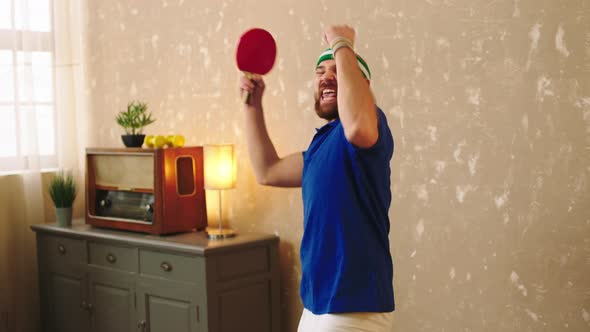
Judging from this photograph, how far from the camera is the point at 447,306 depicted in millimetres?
2990

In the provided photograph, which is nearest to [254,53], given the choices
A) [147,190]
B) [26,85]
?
[147,190]

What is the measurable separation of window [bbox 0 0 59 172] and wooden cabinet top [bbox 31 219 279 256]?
2.08 feet

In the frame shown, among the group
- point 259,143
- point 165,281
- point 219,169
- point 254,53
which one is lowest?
point 165,281

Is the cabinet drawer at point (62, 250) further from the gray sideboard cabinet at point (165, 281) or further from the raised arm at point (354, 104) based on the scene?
the raised arm at point (354, 104)

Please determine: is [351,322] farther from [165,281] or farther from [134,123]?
[134,123]

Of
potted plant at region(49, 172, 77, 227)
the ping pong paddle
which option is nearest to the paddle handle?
the ping pong paddle

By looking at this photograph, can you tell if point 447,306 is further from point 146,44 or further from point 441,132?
point 146,44

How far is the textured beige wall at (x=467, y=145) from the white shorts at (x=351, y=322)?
3.24ft

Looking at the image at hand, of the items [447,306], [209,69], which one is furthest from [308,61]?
[447,306]

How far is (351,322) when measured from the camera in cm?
190

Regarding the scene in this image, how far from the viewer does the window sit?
432cm

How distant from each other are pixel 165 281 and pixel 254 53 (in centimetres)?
154

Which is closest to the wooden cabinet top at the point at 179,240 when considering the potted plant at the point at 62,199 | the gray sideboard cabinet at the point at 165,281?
the gray sideboard cabinet at the point at 165,281

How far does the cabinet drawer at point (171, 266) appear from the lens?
335cm
